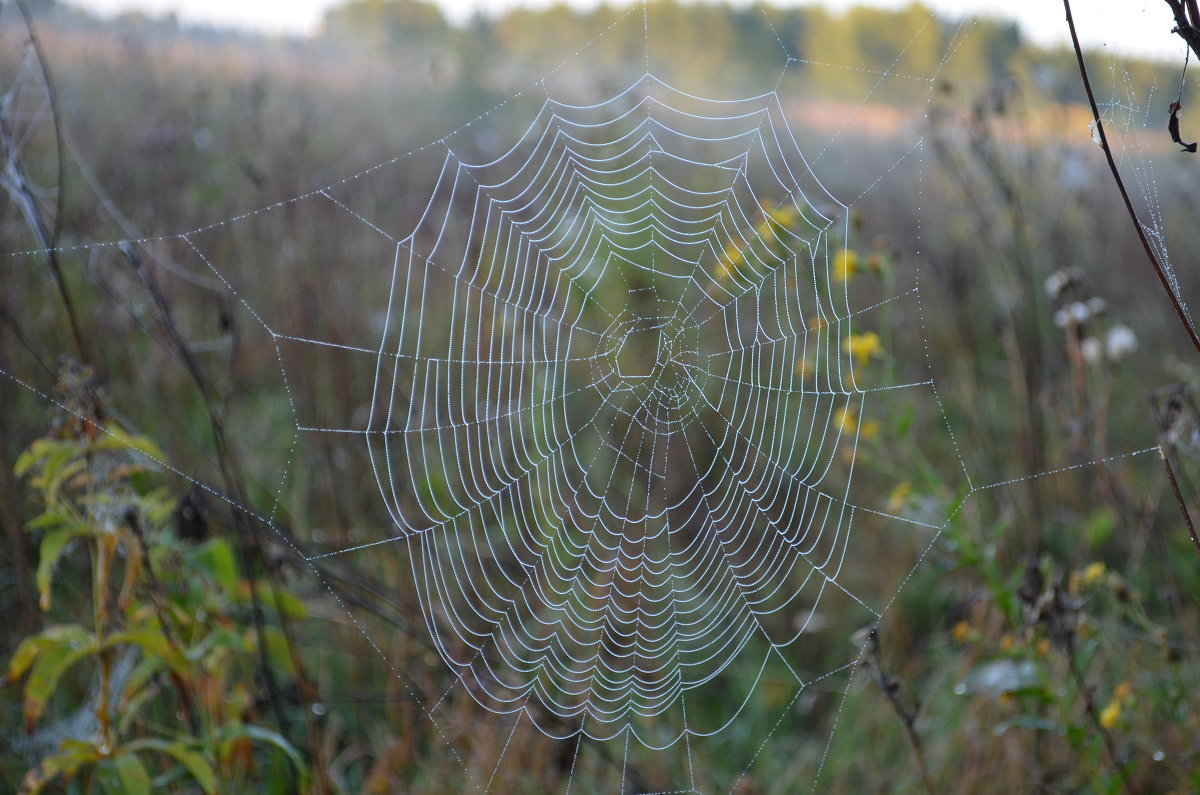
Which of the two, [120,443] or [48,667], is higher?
[120,443]

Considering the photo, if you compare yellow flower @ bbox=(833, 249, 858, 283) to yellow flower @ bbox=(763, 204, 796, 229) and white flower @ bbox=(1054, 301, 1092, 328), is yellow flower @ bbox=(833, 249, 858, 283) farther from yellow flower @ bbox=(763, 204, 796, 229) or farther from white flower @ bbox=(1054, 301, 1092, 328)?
white flower @ bbox=(1054, 301, 1092, 328)

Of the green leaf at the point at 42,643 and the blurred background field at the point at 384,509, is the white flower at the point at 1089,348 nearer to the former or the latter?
the blurred background field at the point at 384,509

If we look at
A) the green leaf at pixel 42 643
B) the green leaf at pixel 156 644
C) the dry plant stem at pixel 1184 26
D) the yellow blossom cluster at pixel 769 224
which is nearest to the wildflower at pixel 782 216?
the yellow blossom cluster at pixel 769 224

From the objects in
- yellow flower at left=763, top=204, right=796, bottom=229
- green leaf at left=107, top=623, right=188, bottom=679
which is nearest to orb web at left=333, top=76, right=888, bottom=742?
yellow flower at left=763, top=204, right=796, bottom=229

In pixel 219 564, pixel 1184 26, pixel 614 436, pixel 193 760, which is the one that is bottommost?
pixel 614 436

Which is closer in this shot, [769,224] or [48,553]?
[48,553]

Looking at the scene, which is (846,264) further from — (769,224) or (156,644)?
(156,644)

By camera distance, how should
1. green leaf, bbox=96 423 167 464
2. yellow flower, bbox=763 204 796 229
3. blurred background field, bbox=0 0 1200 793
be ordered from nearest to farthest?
green leaf, bbox=96 423 167 464, blurred background field, bbox=0 0 1200 793, yellow flower, bbox=763 204 796 229

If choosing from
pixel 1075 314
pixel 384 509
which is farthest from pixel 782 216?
pixel 384 509

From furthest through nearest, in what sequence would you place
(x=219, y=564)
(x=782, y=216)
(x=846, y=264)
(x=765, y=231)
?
(x=765, y=231), (x=782, y=216), (x=846, y=264), (x=219, y=564)

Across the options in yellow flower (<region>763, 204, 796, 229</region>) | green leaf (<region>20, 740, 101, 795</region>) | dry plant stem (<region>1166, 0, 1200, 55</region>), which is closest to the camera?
dry plant stem (<region>1166, 0, 1200, 55</region>)
